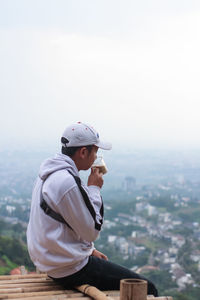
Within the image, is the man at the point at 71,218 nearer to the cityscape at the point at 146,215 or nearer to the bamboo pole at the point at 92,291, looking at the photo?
the bamboo pole at the point at 92,291

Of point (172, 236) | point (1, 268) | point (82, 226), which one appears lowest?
point (172, 236)

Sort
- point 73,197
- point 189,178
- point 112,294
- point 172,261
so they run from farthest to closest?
point 189,178 → point 172,261 → point 112,294 → point 73,197

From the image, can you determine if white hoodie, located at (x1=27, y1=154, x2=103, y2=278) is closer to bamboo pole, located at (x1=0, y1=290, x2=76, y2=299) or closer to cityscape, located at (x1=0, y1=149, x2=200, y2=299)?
bamboo pole, located at (x1=0, y1=290, x2=76, y2=299)

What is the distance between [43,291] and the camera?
276 centimetres

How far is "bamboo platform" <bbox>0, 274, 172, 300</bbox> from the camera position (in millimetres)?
2590

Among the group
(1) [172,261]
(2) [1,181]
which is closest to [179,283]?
(1) [172,261]

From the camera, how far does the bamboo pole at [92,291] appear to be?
2.48 metres

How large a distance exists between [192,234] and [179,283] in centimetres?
1251

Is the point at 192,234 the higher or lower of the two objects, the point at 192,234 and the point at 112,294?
the lower

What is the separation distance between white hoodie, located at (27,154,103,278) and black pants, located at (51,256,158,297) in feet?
0.12

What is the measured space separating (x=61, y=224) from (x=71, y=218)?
0.26 ft

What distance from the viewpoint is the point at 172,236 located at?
33.4 m

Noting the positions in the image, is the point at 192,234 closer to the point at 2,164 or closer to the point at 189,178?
the point at 2,164

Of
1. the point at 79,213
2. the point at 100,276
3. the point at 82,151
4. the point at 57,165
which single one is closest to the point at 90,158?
the point at 82,151
